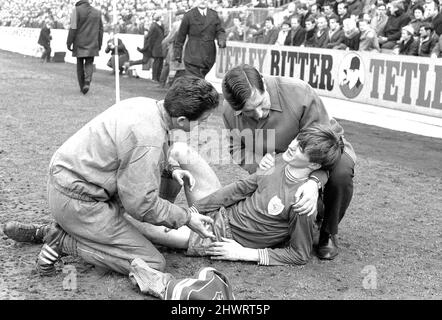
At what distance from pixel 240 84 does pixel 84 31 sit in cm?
956

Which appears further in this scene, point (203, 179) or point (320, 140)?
point (203, 179)

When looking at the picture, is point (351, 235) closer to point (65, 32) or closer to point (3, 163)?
point (3, 163)

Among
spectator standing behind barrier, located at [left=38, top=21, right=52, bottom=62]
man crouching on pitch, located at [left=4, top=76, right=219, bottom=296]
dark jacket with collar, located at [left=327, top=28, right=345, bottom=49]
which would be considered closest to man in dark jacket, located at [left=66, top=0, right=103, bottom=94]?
dark jacket with collar, located at [left=327, top=28, right=345, bottom=49]

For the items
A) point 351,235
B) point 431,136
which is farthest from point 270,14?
point 351,235

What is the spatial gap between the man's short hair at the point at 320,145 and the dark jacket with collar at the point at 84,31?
30.7 ft

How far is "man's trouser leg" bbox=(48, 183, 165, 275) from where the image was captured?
362 cm

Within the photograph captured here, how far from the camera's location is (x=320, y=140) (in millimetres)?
3775

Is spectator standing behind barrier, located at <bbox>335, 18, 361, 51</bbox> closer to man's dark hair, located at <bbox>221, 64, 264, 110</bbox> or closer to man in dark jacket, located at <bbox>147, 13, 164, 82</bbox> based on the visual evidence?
man in dark jacket, located at <bbox>147, 13, 164, 82</bbox>

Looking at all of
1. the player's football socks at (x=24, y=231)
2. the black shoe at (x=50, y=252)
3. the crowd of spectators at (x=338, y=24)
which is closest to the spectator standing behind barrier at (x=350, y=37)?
the crowd of spectators at (x=338, y=24)

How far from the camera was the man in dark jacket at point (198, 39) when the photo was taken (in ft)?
36.8

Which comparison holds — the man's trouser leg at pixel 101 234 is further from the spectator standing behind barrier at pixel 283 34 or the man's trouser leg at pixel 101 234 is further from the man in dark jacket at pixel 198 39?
the spectator standing behind barrier at pixel 283 34

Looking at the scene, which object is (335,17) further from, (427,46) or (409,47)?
(427,46)

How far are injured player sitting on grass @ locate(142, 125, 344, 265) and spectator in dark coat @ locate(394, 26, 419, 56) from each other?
820cm
